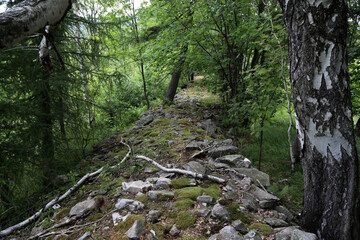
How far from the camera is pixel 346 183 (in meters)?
2.22

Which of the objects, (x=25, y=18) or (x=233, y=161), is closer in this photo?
(x=25, y=18)

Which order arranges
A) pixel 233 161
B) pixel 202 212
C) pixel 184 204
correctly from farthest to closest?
pixel 233 161 < pixel 184 204 < pixel 202 212

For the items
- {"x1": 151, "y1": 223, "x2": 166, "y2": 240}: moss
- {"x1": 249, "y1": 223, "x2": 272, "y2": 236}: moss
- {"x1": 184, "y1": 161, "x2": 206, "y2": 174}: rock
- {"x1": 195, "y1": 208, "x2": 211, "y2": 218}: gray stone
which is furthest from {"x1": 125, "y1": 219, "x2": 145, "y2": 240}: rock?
{"x1": 184, "y1": 161, "x2": 206, "y2": 174}: rock

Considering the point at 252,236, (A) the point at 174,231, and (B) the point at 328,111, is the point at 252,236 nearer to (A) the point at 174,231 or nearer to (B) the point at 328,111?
(A) the point at 174,231

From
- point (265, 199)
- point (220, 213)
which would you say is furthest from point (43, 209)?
point (265, 199)

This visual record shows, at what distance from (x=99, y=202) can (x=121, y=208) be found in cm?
46

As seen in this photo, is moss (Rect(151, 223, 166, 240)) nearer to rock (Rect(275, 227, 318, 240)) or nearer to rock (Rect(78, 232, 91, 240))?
rock (Rect(78, 232, 91, 240))

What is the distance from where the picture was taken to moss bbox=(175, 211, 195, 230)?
2.21 meters

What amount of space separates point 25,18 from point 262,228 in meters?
2.80

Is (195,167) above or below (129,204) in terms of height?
below

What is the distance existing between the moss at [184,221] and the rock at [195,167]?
40.3 inches

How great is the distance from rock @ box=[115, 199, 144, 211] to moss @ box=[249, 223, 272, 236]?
1291 millimetres

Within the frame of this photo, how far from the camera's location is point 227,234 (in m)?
2.03

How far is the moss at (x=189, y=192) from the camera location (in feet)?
8.85
